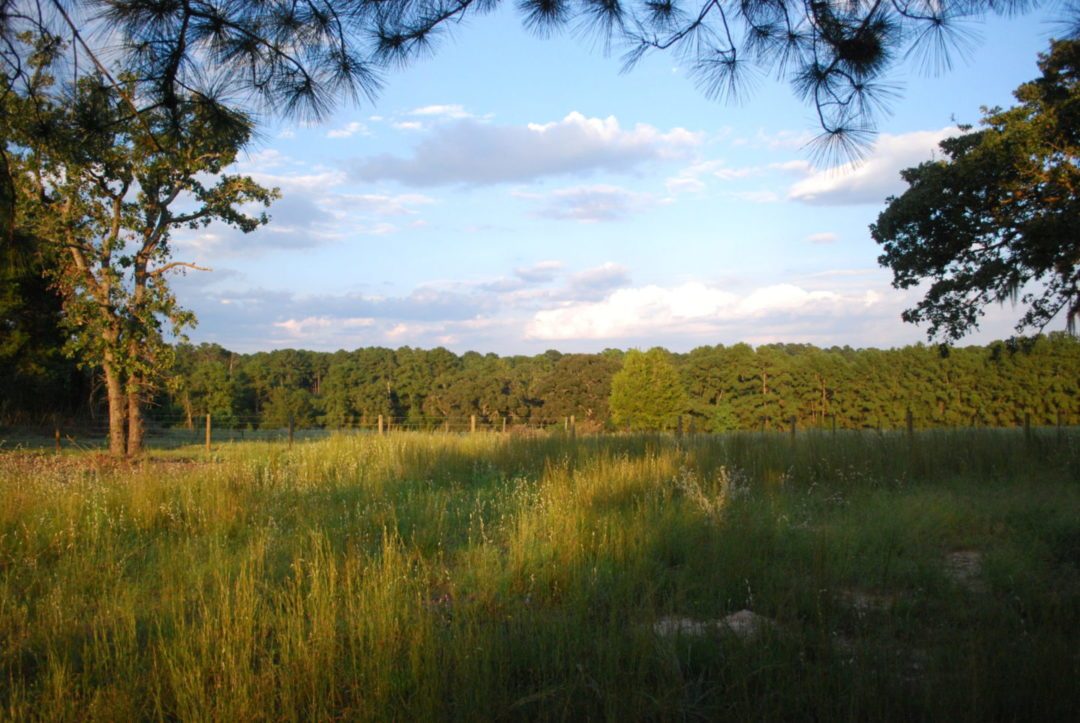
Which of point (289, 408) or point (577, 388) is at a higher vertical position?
point (577, 388)

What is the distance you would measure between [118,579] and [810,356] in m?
61.5

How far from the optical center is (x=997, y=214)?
1166cm

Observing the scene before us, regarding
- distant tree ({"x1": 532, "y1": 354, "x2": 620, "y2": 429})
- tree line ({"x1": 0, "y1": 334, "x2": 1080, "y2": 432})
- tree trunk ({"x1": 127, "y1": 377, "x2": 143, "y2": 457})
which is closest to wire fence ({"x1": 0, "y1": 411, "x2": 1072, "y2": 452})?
tree trunk ({"x1": 127, "y1": 377, "x2": 143, "y2": 457})

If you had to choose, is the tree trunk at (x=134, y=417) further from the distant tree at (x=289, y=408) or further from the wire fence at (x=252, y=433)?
the distant tree at (x=289, y=408)

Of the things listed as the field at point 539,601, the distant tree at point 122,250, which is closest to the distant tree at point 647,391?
the distant tree at point 122,250

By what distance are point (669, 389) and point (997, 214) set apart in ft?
151

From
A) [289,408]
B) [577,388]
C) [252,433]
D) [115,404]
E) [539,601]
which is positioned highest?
[577,388]

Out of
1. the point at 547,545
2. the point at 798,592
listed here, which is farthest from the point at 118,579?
the point at 798,592

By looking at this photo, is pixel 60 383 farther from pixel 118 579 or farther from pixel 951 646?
pixel 951 646

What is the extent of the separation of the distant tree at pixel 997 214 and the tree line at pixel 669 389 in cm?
2826

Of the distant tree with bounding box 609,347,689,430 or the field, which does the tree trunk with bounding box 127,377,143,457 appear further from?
the distant tree with bounding box 609,347,689,430

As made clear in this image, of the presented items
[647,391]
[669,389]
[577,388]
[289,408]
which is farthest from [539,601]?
[577,388]

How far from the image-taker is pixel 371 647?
3.09m

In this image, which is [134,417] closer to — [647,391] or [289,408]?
[289,408]
